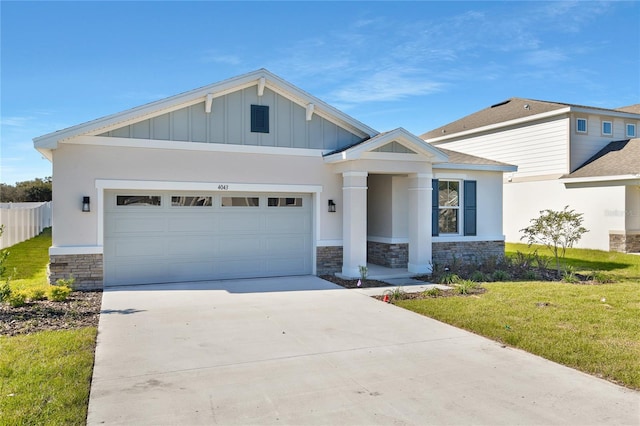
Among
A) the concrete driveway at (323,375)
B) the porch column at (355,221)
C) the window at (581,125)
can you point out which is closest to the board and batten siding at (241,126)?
the porch column at (355,221)

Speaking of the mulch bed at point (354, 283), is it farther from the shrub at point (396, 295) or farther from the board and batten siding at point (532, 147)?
the board and batten siding at point (532, 147)

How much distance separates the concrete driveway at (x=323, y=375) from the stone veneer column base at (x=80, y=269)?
2.40m

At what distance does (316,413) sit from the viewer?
13.7ft

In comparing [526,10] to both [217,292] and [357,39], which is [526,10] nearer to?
[357,39]

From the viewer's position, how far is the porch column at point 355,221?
11609mm

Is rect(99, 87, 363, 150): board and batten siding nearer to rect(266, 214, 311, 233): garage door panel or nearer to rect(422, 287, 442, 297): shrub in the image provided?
rect(266, 214, 311, 233): garage door panel

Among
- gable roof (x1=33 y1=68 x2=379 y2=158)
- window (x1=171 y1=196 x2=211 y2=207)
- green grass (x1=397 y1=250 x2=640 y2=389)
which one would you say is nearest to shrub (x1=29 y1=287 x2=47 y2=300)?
gable roof (x1=33 y1=68 x2=379 y2=158)

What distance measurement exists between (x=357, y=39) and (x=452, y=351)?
34.2 ft

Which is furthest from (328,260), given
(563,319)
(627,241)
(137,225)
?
(627,241)

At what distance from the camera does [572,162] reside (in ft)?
61.8

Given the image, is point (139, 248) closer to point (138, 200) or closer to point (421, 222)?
point (138, 200)

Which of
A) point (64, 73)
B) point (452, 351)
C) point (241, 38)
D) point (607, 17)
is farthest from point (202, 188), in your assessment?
point (607, 17)

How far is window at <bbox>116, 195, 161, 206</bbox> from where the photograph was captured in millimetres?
10492

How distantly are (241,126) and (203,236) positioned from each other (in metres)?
2.80
